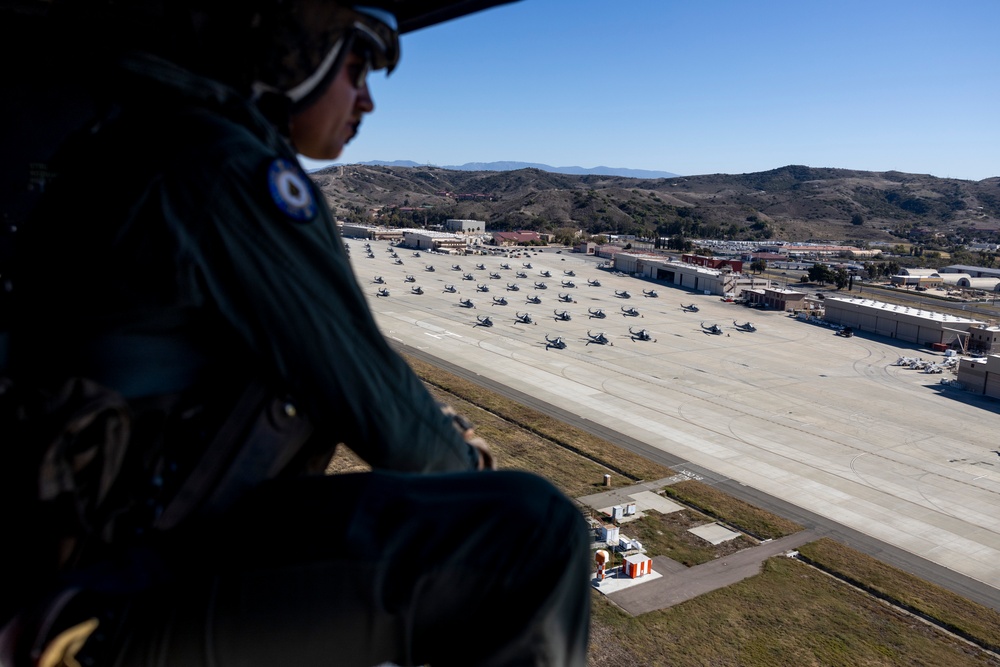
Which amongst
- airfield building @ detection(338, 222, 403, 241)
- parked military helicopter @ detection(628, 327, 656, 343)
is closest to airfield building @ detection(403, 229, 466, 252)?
airfield building @ detection(338, 222, 403, 241)

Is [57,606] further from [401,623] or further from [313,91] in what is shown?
[313,91]

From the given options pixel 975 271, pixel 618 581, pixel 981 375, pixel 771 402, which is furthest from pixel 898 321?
pixel 975 271

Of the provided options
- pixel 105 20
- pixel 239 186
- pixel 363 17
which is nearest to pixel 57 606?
pixel 239 186

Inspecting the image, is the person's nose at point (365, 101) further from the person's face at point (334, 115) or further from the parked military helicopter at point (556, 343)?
the parked military helicopter at point (556, 343)

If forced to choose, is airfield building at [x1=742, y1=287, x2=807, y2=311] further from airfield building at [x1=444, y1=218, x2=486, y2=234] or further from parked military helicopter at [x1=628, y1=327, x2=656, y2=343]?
airfield building at [x1=444, y1=218, x2=486, y2=234]

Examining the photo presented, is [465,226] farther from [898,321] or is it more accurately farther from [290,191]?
[290,191]
